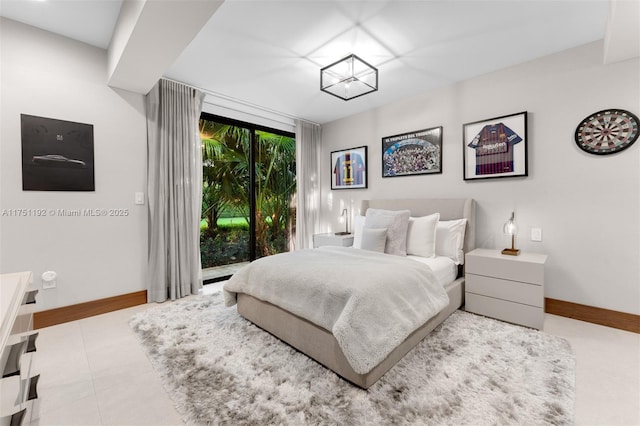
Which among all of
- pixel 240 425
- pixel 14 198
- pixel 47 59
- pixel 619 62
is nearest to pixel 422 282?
pixel 240 425

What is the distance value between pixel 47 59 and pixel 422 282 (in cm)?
381

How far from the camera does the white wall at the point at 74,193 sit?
2.33m

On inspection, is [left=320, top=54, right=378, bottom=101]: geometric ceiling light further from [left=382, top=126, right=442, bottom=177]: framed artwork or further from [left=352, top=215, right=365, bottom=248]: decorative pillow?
[left=352, top=215, right=365, bottom=248]: decorative pillow

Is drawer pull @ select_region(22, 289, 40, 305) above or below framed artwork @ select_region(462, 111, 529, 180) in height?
below

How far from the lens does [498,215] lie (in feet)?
9.99

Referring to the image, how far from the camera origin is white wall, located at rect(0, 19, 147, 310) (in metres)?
2.33

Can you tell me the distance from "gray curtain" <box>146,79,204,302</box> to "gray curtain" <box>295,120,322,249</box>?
172 cm

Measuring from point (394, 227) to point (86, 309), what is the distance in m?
3.24

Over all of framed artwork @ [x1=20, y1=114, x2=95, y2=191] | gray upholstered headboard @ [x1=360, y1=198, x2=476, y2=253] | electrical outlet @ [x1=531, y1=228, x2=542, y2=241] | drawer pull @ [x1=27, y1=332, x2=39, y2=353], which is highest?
framed artwork @ [x1=20, y1=114, x2=95, y2=191]

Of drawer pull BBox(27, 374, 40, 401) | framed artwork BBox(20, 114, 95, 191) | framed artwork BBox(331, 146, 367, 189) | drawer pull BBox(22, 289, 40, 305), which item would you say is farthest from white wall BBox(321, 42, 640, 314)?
drawer pull BBox(27, 374, 40, 401)

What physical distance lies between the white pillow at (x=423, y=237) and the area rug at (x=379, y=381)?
82 cm

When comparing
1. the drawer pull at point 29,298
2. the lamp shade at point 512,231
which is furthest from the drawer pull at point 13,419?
the lamp shade at point 512,231

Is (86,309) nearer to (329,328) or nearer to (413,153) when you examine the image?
(329,328)

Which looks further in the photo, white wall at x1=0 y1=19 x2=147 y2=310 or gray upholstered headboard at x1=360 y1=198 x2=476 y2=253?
gray upholstered headboard at x1=360 y1=198 x2=476 y2=253
